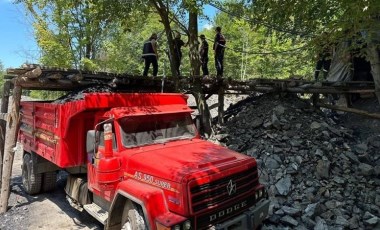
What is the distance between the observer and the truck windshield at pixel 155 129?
5953 millimetres

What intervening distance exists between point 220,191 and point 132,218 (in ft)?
4.42

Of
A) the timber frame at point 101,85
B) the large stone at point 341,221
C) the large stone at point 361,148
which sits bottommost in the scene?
the large stone at point 341,221

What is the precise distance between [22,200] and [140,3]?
690 cm

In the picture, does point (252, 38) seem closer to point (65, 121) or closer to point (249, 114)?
point (249, 114)

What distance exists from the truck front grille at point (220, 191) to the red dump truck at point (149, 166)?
0.5 inches

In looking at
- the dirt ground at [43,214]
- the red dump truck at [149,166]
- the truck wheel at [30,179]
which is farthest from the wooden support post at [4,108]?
the red dump truck at [149,166]

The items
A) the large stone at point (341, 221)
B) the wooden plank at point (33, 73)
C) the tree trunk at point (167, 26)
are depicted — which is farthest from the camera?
the tree trunk at point (167, 26)

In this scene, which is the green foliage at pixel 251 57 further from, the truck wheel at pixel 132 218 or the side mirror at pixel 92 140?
the truck wheel at pixel 132 218

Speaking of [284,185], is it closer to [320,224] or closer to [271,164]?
[271,164]

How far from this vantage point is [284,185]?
8281 millimetres

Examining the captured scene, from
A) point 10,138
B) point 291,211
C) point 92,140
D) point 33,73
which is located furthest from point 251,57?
point 92,140

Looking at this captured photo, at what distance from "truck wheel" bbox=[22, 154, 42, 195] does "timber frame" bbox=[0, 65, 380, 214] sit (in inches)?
20.4

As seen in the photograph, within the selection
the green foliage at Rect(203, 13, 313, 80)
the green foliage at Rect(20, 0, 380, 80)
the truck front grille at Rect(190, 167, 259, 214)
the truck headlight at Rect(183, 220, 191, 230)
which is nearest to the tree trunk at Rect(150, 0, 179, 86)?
the green foliage at Rect(20, 0, 380, 80)

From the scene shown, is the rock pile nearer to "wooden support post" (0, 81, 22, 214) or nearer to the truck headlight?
the truck headlight
